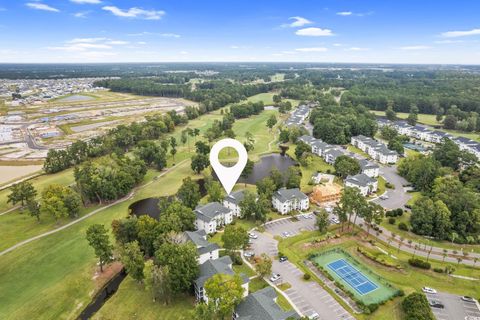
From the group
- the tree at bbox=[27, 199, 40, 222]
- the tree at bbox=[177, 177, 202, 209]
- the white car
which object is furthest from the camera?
the tree at bbox=[177, 177, 202, 209]

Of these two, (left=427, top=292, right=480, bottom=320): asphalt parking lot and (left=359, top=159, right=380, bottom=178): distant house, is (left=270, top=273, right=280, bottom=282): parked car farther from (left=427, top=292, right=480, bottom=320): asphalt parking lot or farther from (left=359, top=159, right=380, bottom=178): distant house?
(left=359, top=159, right=380, bottom=178): distant house

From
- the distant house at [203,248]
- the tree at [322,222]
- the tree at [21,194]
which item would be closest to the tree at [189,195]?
the distant house at [203,248]

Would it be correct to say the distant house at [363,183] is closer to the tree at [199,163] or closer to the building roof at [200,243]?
the tree at [199,163]

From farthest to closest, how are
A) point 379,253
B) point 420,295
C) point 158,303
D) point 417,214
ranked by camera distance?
point 417,214 < point 379,253 < point 158,303 < point 420,295

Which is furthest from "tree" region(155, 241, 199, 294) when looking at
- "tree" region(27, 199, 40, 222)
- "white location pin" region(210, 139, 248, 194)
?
"tree" region(27, 199, 40, 222)

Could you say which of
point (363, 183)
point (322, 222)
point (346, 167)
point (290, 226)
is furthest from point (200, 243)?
point (346, 167)

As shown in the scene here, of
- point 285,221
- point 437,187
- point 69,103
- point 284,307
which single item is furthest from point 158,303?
point 69,103

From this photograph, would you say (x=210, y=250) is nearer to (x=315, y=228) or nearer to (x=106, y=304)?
(x=106, y=304)
